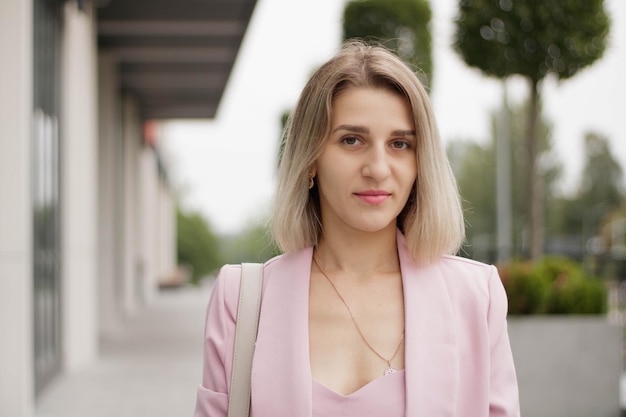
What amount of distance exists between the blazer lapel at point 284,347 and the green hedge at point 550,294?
6.27 metres

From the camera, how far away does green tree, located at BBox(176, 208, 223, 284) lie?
68188 mm

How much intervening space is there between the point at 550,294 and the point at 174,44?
1021 cm

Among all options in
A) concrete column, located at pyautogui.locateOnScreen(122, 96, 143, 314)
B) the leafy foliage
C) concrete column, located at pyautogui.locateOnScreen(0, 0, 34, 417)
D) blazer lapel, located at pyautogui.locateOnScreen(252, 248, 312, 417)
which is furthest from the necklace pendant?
concrete column, located at pyautogui.locateOnScreen(122, 96, 143, 314)

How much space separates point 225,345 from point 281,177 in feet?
1.55

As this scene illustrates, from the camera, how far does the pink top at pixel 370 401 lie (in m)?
2.44

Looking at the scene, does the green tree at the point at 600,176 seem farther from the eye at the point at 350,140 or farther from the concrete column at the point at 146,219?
the eye at the point at 350,140

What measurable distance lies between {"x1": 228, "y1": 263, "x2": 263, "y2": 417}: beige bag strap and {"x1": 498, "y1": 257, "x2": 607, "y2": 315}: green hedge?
629 cm

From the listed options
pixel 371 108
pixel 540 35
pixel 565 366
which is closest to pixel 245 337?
pixel 371 108

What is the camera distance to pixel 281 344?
2.54 m

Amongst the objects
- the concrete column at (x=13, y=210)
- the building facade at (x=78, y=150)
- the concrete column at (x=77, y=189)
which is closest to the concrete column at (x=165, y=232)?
the building facade at (x=78, y=150)

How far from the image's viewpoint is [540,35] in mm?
10516

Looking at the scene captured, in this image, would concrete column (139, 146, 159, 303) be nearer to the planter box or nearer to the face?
the planter box

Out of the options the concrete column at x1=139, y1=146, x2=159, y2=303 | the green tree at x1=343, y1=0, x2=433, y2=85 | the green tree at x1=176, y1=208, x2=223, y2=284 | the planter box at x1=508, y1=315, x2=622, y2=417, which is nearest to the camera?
the planter box at x1=508, y1=315, x2=622, y2=417

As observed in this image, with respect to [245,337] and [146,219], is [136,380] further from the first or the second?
[146,219]
